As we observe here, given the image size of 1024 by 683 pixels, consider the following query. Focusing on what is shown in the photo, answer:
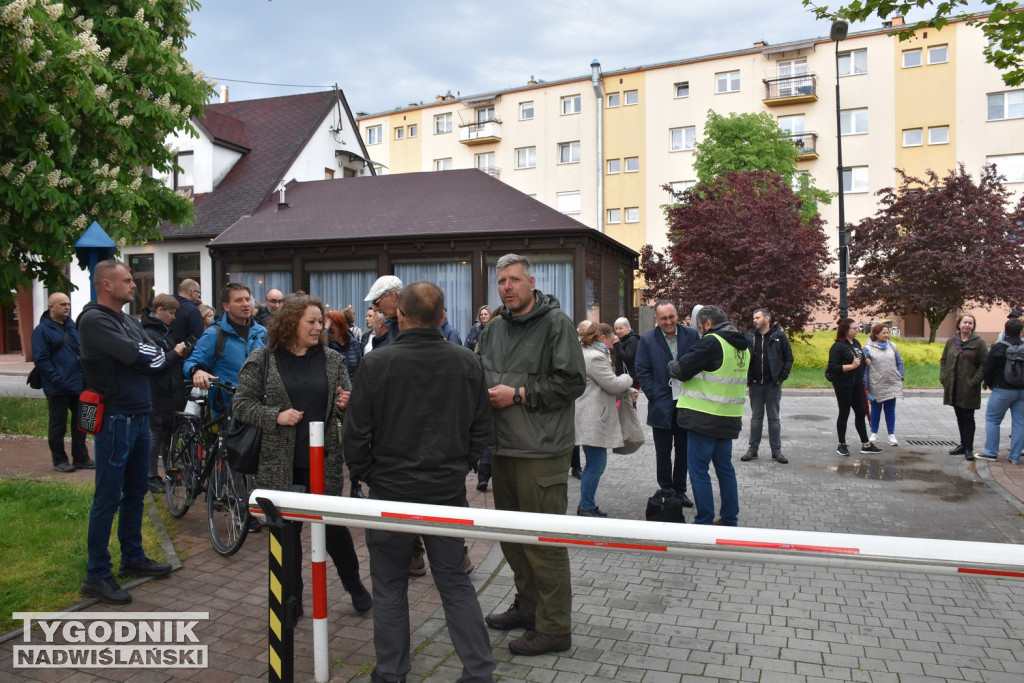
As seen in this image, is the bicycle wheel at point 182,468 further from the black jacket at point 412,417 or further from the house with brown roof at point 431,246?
the house with brown roof at point 431,246

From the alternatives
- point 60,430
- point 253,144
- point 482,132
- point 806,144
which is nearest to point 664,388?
point 60,430

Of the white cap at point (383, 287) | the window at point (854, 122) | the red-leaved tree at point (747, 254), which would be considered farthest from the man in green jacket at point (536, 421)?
the window at point (854, 122)

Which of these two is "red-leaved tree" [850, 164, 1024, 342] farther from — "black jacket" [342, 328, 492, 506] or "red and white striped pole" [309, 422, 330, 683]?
"red and white striped pole" [309, 422, 330, 683]

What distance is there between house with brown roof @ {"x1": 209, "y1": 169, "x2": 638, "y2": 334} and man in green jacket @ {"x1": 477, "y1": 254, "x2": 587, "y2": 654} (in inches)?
529

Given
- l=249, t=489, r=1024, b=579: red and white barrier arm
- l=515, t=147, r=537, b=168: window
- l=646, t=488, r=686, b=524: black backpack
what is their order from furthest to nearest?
1. l=515, t=147, r=537, b=168: window
2. l=646, t=488, r=686, b=524: black backpack
3. l=249, t=489, r=1024, b=579: red and white barrier arm

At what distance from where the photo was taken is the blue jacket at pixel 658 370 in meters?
7.36

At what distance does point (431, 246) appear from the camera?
1873 centimetres

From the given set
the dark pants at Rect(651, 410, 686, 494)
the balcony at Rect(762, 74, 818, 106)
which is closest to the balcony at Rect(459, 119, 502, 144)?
the balcony at Rect(762, 74, 818, 106)

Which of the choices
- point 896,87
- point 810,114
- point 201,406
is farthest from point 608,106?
point 201,406

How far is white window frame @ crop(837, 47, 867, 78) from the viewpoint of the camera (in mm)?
41031

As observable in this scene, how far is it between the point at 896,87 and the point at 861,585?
4151 centimetres

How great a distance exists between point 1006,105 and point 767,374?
121ft

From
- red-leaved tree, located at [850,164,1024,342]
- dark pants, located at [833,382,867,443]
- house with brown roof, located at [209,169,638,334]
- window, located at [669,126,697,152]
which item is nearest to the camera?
dark pants, located at [833,382,867,443]

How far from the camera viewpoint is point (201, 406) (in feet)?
22.6
